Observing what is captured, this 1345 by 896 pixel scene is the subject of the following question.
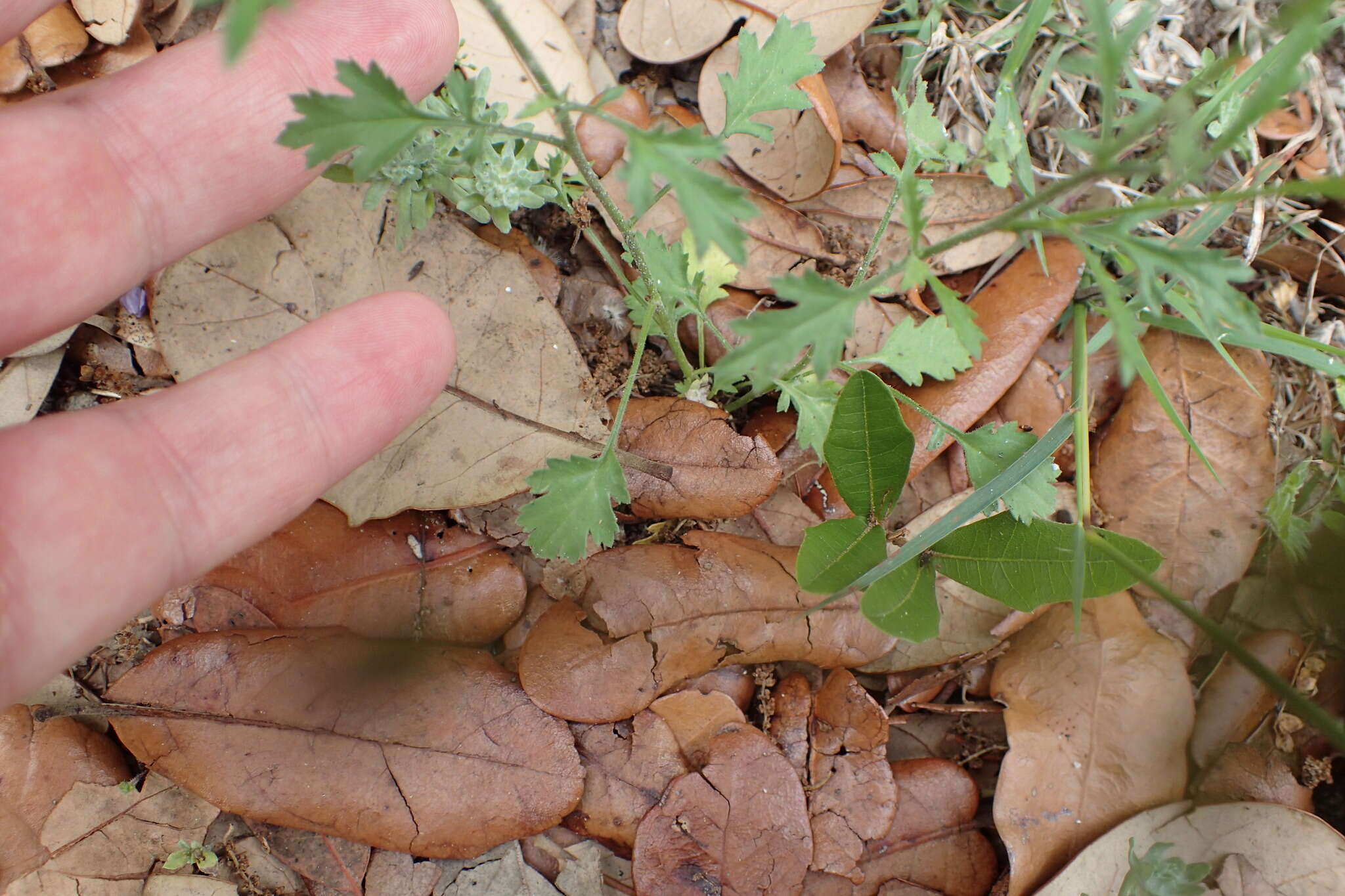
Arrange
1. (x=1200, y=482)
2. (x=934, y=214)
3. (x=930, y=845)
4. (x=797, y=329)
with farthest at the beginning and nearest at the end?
(x=934, y=214) → (x=1200, y=482) → (x=930, y=845) → (x=797, y=329)

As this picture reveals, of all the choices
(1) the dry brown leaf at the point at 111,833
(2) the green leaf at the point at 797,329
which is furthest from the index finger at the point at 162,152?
(2) the green leaf at the point at 797,329

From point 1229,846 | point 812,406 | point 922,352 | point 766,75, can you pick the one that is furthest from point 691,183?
point 1229,846

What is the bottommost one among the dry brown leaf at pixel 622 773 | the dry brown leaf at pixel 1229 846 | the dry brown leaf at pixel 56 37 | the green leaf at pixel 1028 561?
the dry brown leaf at pixel 1229 846

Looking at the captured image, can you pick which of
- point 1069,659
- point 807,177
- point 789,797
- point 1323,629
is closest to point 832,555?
point 789,797

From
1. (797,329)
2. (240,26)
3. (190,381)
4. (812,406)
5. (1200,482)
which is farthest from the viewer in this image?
(1200,482)

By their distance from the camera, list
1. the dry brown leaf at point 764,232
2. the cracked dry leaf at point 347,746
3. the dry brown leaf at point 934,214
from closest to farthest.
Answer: the cracked dry leaf at point 347,746, the dry brown leaf at point 764,232, the dry brown leaf at point 934,214

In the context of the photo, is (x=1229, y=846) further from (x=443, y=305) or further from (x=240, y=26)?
(x=240, y=26)

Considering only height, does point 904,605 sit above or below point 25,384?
below

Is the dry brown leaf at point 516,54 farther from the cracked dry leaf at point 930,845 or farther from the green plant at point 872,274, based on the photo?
the cracked dry leaf at point 930,845
